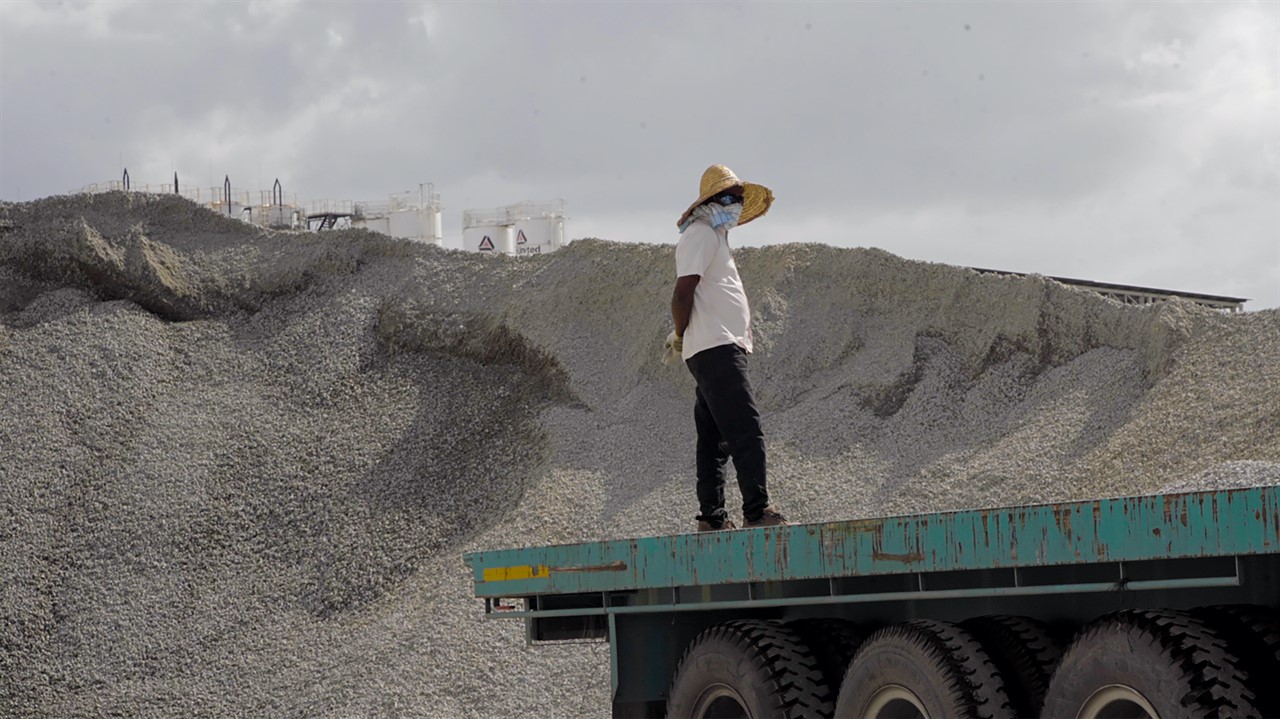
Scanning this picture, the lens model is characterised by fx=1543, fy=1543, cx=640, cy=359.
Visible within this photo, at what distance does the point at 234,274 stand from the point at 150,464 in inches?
253

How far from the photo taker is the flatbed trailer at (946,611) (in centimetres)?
425

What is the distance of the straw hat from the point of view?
7574mm

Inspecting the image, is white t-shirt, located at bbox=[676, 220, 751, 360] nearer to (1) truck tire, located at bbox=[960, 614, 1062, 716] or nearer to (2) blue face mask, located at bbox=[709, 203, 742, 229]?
(2) blue face mask, located at bbox=[709, 203, 742, 229]

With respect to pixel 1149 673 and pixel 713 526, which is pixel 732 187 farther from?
pixel 1149 673

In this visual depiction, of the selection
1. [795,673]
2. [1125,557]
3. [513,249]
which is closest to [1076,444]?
[795,673]

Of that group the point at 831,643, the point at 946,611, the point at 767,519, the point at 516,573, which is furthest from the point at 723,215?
the point at 946,611

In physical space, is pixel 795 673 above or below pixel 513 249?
below

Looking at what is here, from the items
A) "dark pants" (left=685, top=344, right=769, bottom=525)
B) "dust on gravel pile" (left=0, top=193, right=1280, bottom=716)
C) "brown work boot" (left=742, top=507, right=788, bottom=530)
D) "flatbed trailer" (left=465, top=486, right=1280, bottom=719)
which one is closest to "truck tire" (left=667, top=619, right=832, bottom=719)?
"flatbed trailer" (left=465, top=486, right=1280, bottom=719)

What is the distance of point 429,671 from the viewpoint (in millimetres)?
17078

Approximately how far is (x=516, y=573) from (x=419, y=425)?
17.6 metres

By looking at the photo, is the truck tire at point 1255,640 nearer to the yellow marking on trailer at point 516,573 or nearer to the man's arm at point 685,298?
the man's arm at point 685,298

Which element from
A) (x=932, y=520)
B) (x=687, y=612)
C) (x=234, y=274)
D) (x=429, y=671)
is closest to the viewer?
(x=932, y=520)

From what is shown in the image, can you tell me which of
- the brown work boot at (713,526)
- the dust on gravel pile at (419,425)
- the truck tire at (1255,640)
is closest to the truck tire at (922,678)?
the truck tire at (1255,640)

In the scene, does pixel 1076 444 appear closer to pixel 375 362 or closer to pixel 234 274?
pixel 375 362
